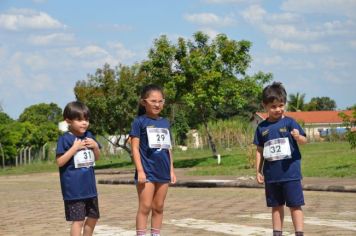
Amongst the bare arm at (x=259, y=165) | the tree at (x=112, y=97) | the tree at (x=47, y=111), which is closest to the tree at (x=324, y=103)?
the tree at (x=47, y=111)

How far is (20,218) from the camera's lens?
1243 centimetres

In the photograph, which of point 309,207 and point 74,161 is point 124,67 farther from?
point 74,161

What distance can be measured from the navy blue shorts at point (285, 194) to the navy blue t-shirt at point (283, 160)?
0.06 metres

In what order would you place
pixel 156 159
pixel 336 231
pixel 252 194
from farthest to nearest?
pixel 252 194
pixel 336 231
pixel 156 159

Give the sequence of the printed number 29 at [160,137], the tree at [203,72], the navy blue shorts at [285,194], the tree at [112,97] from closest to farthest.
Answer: the navy blue shorts at [285,194] → the printed number 29 at [160,137] → the tree at [203,72] → the tree at [112,97]

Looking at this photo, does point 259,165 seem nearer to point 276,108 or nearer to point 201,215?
point 276,108

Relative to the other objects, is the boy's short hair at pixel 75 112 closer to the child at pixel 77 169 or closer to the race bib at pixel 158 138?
the child at pixel 77 169

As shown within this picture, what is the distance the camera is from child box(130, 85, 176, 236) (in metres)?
7.84

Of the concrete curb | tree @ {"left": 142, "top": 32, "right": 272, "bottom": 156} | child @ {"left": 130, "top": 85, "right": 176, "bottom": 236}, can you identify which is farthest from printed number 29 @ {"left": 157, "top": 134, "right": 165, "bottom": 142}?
tree @ {"left": 142, "top": 32, "right": 272, "bottom": 156}

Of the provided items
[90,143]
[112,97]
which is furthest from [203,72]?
[90,143]

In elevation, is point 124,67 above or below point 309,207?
above

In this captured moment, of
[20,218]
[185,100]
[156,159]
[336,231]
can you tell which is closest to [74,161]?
[156,159]

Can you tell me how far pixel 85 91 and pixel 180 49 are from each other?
741 cm

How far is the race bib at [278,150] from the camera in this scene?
765cm
